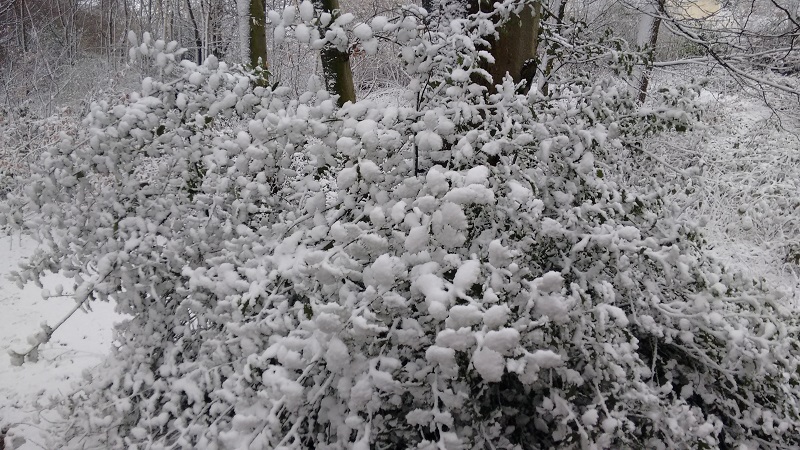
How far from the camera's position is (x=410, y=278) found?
1.47 m

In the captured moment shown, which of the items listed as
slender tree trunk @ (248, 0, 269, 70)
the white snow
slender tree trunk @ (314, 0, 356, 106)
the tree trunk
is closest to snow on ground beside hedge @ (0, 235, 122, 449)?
slender tree trunk @ (314, 0, 356, 106)

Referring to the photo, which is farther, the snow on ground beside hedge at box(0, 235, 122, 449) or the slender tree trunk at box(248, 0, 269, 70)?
the slender tree trunk at box(248, 0, 269, 70)

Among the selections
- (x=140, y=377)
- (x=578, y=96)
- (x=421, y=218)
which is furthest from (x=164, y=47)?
(x=578, y=96)

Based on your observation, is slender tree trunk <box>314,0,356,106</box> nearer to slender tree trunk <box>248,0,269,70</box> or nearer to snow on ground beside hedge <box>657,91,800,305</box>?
slender tree trunk <box>248,0,269,70</box>

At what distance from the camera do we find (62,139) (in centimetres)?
224

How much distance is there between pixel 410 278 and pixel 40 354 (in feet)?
14.7

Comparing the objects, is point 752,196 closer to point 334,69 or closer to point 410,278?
point 334,69

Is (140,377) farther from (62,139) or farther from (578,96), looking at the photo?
(578,96)

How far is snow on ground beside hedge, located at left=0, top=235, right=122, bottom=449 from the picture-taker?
3451 millimetres

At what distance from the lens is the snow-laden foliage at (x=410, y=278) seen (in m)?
1.47

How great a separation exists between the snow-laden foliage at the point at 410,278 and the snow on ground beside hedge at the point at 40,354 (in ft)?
4.02

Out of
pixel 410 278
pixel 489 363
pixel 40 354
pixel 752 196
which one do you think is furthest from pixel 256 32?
pixel 752 196

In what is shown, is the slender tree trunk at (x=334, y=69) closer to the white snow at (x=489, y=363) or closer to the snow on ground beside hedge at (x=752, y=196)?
the snow on ground beside hedge at (x=752, y=196)

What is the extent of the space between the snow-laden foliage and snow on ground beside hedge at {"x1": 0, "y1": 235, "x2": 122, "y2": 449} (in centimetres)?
122
